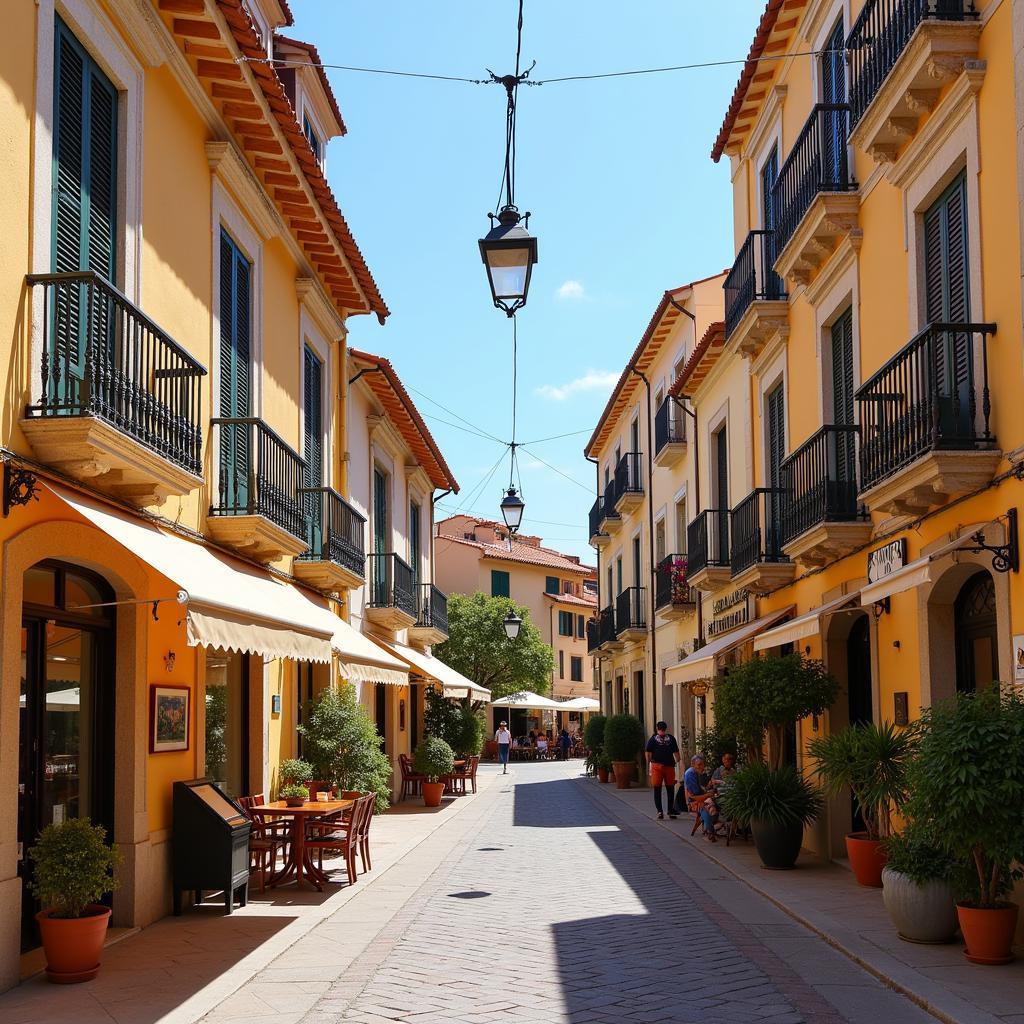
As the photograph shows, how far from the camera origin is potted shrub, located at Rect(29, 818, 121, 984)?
7434 mm

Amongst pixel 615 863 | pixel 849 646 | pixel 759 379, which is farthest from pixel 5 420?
pixel 759 379

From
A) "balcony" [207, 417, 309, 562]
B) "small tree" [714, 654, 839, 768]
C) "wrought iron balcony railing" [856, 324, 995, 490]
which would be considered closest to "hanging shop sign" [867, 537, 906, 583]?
"wrought iron balcony railing" [856, 324, 995, 490]

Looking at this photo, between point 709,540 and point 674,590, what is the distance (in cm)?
352

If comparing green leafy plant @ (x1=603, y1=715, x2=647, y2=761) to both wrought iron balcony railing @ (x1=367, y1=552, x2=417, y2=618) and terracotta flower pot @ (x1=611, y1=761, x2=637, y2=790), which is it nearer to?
terracotta flower pot @ (x1=611, y1=761, x2=637, y2=790)

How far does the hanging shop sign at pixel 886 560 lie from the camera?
1087 centimetres

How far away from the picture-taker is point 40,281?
7.57 meters

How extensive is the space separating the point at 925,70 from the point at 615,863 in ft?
29.7

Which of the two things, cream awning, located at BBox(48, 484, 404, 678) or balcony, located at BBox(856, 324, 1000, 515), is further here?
balcony, located at BBox(856, 324, 1000, 515)

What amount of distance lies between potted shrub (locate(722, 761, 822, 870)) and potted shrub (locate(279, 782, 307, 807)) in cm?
455

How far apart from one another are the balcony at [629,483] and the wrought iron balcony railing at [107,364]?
67.1 feet

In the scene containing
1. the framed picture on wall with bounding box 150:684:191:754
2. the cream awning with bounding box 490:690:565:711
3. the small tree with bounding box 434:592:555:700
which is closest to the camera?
the framed picture on wall with bounding box 150:684:191:754

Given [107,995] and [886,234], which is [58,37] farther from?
[886,234]

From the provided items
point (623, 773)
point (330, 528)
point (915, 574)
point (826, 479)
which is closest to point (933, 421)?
point (915, 574)

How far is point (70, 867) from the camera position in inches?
293
